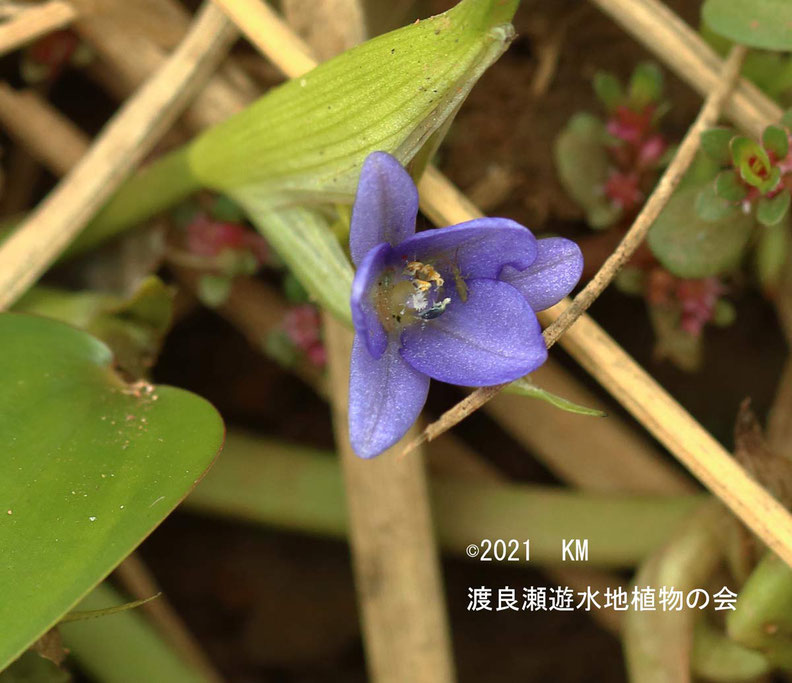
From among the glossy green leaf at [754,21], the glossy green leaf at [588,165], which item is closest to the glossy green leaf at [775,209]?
the glossy green leaf at [754,21]

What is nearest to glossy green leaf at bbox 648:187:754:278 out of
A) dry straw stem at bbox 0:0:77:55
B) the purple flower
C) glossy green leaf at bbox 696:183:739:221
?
glossy green leaf at bbox 696:183:739:221

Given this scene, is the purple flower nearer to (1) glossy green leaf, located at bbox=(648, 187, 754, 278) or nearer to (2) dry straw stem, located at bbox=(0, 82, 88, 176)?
(1) glossy green leaf, located at bbox=(648, 187, 754, 278)

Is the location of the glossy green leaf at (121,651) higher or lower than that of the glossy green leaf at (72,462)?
lower

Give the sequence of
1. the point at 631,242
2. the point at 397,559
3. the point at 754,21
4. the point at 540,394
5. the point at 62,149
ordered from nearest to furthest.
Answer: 1. the point at 540,394
2. the point at 631,242
3. the point at 754,21
4. the point at 397,559
5. the point at 62,149

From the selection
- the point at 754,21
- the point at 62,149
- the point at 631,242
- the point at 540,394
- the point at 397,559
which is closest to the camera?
the point at 540,394

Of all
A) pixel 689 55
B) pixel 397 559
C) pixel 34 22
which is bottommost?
pixel 397 559

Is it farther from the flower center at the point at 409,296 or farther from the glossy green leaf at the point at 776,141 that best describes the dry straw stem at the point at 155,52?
the glossy green leaf at the point at 776,141

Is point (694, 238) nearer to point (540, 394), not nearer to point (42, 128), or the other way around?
point (540, 394)

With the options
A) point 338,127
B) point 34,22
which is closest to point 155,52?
point 34,22
